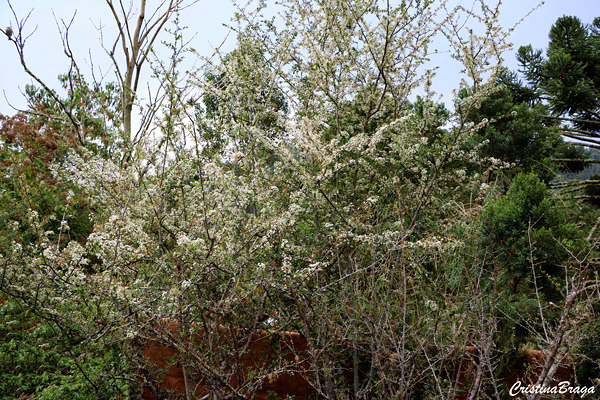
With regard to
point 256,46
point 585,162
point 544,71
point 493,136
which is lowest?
point 585,162

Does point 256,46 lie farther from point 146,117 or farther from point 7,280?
point 7,280

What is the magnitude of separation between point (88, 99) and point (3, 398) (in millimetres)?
3582

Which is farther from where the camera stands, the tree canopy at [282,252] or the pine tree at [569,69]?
the pine tree at [569,69]

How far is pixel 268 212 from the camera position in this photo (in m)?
3.73

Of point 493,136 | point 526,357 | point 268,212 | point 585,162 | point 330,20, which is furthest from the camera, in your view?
point 585,162

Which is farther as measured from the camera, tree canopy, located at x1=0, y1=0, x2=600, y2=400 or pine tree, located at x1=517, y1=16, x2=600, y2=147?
pine tree, located at x1=517, y1=16, x2=600, y2=147

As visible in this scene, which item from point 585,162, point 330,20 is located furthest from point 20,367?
point 585,162

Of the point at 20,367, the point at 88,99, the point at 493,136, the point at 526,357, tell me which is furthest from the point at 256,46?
the point at 493,136

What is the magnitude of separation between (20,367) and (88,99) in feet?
10.8

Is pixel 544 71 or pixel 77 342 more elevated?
pixel 544 71

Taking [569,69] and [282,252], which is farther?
[569,69]

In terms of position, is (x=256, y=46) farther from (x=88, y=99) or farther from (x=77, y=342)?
(x=77, y=342)

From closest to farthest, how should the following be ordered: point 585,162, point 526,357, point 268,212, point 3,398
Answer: point 268,212 → point 3,398 → point 526,357 → point 585,162

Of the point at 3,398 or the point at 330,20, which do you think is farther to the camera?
the point at 330,20
